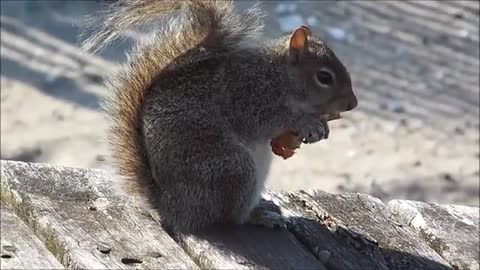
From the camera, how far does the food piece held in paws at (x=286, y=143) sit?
203 cm

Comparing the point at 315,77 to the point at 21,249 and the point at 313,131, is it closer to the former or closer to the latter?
the point at 313,131

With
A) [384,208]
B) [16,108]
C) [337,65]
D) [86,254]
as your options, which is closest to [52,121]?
[16,108]

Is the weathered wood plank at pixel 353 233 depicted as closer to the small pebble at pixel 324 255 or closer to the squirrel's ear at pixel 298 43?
the small pebble at pixel 324 255

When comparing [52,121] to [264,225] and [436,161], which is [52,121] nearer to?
[436,161]

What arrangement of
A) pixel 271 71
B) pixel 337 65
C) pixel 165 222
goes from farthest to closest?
pixel 337 65 → pixel 271 71 → pixel 165 222

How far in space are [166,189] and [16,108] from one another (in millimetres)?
2721

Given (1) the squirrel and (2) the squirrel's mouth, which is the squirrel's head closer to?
(2) the squirrel's mouth

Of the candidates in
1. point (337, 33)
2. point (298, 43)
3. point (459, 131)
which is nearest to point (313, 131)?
point (298, 43)

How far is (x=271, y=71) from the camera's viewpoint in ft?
→ 6.89

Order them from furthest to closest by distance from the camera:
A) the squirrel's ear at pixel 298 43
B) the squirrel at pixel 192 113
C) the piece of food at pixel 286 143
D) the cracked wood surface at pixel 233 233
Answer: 1. the squirrel's ear at pixel 298 43
2. the piece of food at pixel 286 143
3. the squirrel at pixel 192 113
4. the cracked wood surface at pixel 233 233

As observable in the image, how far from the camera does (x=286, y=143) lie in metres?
2.06

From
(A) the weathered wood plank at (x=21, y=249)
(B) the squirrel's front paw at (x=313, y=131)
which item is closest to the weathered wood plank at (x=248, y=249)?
(A) the weathered wood plank at (x=21, y=249)

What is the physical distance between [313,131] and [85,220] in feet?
1.86

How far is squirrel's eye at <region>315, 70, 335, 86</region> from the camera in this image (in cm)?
224
